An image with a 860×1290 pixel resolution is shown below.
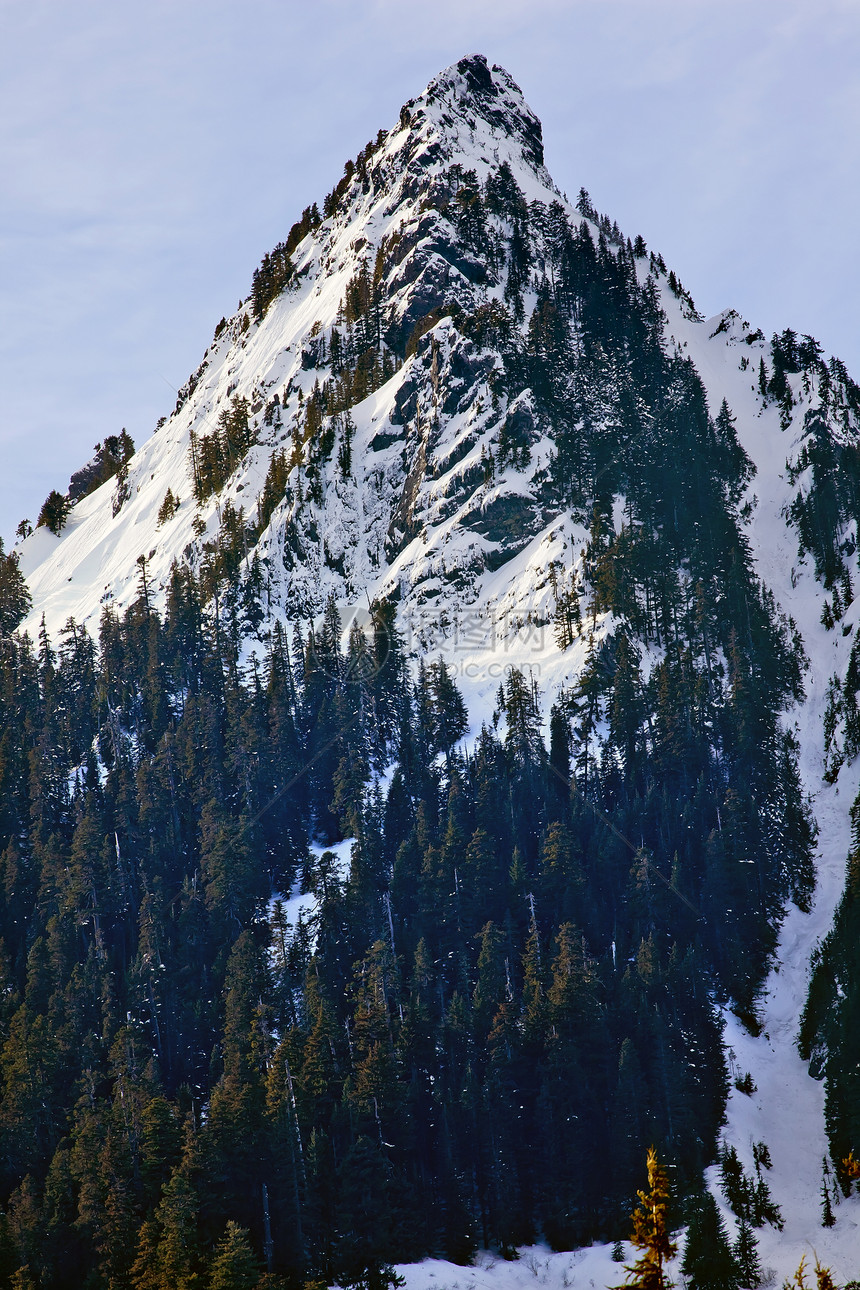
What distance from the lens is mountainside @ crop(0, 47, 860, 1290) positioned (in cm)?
6656

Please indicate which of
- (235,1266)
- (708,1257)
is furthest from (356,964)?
(708,1257)

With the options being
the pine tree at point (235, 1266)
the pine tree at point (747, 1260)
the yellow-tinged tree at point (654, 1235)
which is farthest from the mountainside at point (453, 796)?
the yellow-tinged tree at point (654, 1235)

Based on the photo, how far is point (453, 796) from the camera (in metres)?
93.6

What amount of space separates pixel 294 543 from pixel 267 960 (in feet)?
260

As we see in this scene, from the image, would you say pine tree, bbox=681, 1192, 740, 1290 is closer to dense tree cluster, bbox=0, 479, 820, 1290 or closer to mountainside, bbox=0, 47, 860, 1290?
mountainside, bbox=0, 47, 860, 1290

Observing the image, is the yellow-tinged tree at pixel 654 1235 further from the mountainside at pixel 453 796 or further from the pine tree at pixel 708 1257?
the pine tree at pixel 708 1257

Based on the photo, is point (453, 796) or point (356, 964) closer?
point (356, 964)

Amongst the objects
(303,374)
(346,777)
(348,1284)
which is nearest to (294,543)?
(303,374)

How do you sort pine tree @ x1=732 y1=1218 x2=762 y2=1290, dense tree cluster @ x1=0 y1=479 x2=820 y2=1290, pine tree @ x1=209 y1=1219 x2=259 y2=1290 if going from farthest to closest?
1. dense tree cluster @ x1=0 y1=479 x2=820 y2=1290
2. pine tree @ x1=732 y1=1218 x2=762 y2=1290
3. pine tree @ x1=209 y1=1219 x2=259 y2=1290

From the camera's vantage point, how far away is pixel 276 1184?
63375mm

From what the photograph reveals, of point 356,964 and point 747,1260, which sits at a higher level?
point 356,964

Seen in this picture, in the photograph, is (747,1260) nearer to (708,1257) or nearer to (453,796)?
(708,1257)

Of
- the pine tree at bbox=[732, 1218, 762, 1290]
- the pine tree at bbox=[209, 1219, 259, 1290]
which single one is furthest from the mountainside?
the pine tree at bbox=[209, 1219, 259, 1290]

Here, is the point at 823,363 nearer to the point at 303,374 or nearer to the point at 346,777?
the point at 303,374
